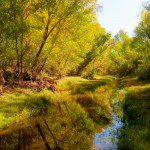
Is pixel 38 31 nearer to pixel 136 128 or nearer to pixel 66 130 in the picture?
pixel 66 130

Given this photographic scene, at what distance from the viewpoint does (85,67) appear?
70.4 metres

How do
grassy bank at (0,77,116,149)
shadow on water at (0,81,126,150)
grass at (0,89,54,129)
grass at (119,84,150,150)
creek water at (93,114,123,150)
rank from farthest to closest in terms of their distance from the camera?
grass at (0,89,54,129)
grassy bank at (0,77,116,149)
shadow on water at (0,81,126,150)
creek water at (93,114,123,150)
grass at (119,84,150,150)

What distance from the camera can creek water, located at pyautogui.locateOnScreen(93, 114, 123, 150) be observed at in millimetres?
16750

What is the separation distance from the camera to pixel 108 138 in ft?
60.1

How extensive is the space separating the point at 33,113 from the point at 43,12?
13968mm

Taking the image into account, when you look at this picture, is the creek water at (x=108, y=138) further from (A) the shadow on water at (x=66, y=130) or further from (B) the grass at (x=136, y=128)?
(B) the grass at (x=136, y=128)

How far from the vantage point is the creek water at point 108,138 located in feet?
55.0

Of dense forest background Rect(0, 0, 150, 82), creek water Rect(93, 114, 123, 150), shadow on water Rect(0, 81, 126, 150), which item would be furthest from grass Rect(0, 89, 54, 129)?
creek water Rect(93, 114, 123, 150)

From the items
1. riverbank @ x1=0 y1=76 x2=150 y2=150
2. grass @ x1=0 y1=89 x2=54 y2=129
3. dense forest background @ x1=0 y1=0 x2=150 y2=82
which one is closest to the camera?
riverbank @ x1=0 y1=76 x2=150 y2=150

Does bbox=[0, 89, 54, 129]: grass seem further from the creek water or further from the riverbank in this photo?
the creek water

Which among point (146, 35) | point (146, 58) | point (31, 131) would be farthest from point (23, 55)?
point (146, 35)

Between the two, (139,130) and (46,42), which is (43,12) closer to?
(46,42)

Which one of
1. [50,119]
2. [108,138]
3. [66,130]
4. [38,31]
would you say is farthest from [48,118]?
[38,31]

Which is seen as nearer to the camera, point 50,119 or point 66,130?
point 66,130
